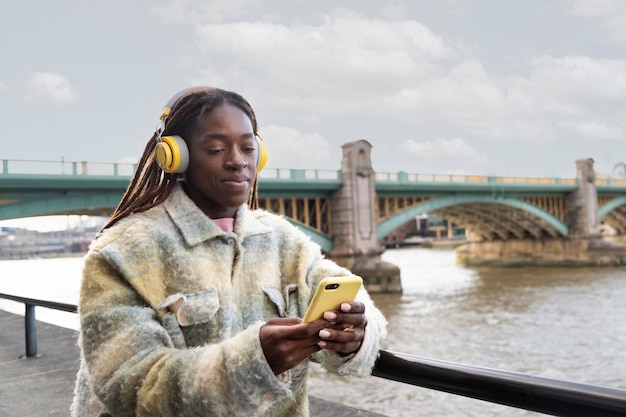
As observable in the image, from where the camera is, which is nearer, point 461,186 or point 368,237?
point 368,237

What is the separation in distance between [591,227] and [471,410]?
33.3 metres

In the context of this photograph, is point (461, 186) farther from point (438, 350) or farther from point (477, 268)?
point (438, 350)

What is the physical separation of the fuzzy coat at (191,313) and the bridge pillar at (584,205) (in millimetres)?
41678

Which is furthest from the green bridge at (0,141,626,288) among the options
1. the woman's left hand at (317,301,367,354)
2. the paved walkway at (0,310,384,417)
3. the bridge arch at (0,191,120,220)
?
the woman's left hand at (317,301,367,354)

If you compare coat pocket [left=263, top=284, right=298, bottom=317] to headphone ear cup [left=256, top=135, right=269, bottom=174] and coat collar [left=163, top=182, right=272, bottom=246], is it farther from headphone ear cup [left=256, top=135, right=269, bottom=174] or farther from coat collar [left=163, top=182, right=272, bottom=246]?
headphone ear cup [left=256, top=135, right=269, bottom=174]

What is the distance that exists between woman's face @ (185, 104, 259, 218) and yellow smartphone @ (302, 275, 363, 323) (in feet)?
1.68

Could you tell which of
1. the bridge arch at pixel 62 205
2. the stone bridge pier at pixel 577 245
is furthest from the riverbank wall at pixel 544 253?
the bridge arch at pixel 62 205

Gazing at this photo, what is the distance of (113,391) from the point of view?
139 centimetres

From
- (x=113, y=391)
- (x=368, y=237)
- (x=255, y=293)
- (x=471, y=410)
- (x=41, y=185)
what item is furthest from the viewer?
(x=368, y=237)

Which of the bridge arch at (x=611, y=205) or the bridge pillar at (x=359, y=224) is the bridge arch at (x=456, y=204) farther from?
the bridge arch at (x=611, y=205)

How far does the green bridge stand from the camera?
1797 centimetres

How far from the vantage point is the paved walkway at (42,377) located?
3.72 metres

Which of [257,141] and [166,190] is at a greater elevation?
[257,141]

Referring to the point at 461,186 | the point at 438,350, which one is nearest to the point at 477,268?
the point at 461,186
